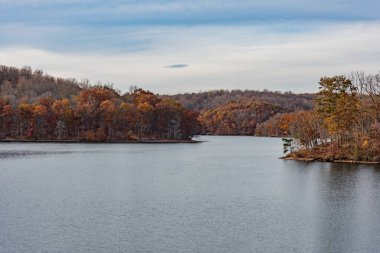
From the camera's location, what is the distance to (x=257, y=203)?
36.0 metres

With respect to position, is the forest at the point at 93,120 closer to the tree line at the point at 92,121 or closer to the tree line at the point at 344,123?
the tree line at the point at 92,121

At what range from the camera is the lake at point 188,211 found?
80.9 feet

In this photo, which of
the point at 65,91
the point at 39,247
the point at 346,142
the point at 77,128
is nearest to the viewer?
the point at 39,247

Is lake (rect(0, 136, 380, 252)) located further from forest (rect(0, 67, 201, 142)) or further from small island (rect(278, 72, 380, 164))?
forest (rect(0, 67, 201, 142))

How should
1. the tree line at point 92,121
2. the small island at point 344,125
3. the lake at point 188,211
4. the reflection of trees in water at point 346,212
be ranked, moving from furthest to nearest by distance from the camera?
the tree line at point 92,121, the small island at point 344,125, the reflection of trees in water at point 346,212, the lake at point 188,211

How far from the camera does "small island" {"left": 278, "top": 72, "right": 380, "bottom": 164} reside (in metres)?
68.8

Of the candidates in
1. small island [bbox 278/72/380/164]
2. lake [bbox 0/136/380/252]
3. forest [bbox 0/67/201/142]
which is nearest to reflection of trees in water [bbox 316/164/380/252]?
lake [bbox 0/136/380/252]

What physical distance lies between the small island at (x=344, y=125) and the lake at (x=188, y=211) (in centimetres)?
1320

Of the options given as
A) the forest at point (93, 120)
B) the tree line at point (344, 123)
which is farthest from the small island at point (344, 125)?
the forest at point (93, 120)

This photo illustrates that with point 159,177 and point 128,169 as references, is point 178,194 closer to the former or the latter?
point 159,177

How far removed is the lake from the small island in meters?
13.2

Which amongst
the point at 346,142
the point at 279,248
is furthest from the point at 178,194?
the point at 346,142

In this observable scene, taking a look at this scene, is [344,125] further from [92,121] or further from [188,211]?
[92,121]

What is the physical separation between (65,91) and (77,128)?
4341cm
